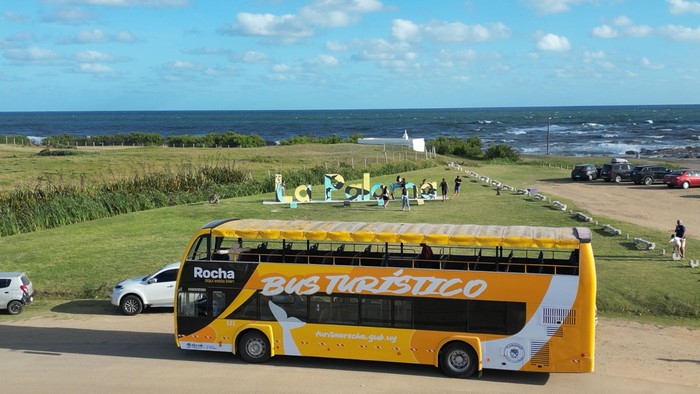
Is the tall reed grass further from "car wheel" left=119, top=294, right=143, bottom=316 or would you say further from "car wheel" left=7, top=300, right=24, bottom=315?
"car wheel" left=119, top=294, right=143, bottom=316

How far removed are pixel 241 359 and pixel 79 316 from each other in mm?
7567

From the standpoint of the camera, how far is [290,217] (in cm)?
3681

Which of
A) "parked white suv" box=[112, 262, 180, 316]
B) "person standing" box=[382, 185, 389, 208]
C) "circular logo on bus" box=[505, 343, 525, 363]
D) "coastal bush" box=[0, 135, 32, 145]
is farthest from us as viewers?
"coastal bush" box=[0, 135, 32, 145]

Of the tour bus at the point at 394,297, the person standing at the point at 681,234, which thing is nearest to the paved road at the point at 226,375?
the tour bus at the point at 394,297

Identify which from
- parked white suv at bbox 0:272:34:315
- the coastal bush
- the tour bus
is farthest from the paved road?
the coastal bush

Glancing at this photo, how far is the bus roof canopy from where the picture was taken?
14.9 metres

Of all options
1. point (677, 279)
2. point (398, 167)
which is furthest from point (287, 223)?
point (398, 167)

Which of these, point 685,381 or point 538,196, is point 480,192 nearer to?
point 538,196

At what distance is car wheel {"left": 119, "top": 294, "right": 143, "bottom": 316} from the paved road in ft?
9.62

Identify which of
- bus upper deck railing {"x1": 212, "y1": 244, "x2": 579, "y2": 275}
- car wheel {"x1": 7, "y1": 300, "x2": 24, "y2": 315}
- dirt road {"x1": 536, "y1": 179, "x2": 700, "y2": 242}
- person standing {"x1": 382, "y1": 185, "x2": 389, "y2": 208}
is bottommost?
car wheel {"x1": 7, "y1": 300, "x2": 24, "y2": 315}

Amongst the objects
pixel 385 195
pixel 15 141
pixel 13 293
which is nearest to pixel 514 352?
pixel 13 293

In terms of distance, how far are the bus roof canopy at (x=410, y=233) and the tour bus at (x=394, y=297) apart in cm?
2

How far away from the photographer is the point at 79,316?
21656mm

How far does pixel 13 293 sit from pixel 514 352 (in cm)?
1562
